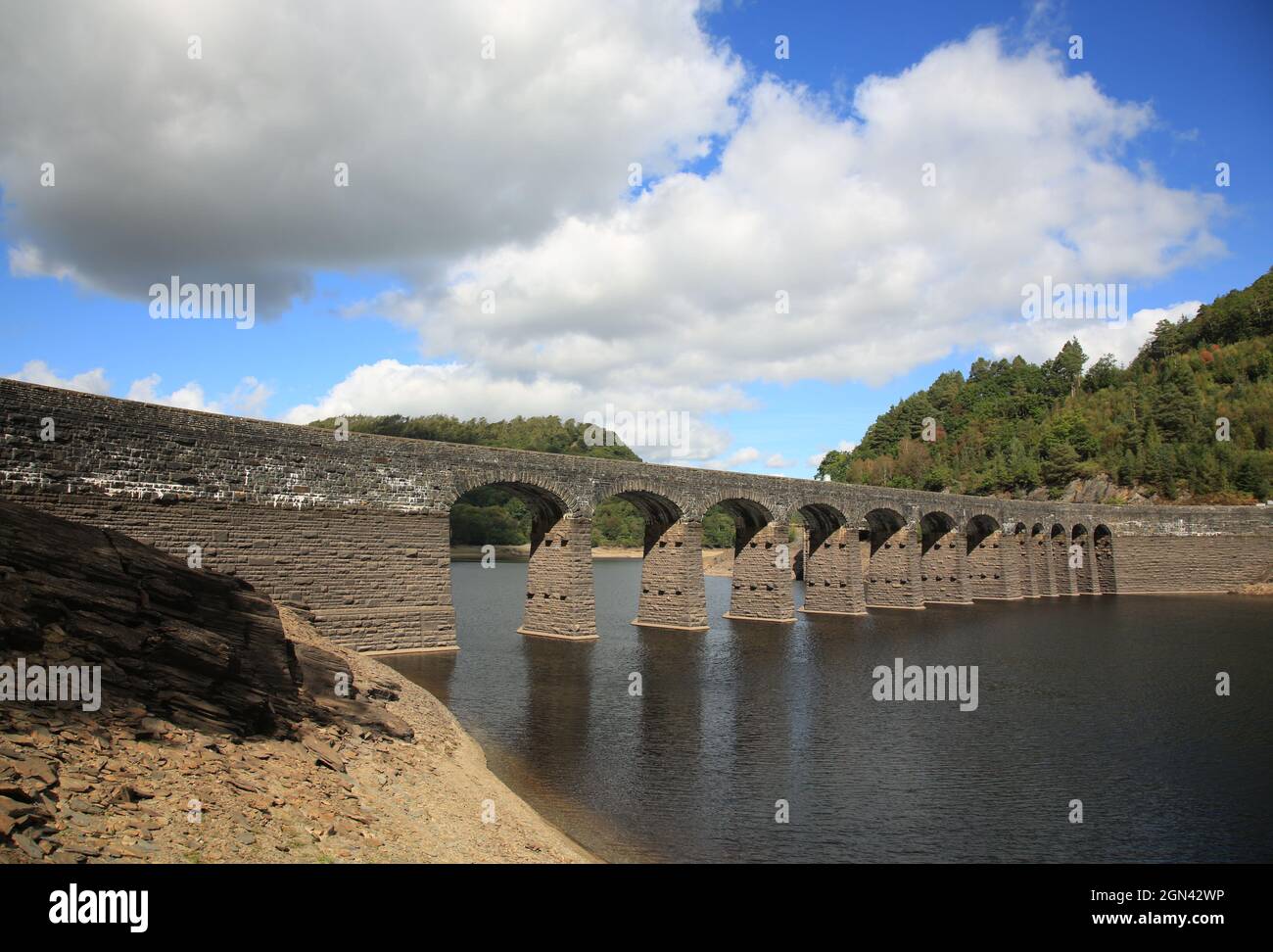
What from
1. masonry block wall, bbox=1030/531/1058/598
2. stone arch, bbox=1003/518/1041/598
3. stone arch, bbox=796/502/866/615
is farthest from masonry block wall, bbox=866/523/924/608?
masonry block wall, bbox=1030/531/1058/598

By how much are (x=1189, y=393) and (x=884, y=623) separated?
72.4 metres

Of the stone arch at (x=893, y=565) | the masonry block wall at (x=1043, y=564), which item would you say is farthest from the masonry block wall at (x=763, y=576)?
the masonry block wall at (x=1043, y=564)

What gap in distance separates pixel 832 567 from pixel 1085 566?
34.3m

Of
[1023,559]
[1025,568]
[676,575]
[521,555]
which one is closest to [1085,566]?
[1025,568]

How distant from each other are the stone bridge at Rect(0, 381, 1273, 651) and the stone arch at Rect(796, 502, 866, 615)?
87 millimetres

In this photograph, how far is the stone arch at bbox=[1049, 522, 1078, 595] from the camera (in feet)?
214

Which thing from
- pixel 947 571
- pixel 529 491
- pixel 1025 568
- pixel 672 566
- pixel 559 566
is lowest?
pixel 1025 568

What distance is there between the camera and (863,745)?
708 inches

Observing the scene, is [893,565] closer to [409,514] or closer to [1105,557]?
[1105,557]

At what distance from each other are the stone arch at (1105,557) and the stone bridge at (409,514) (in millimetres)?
15430

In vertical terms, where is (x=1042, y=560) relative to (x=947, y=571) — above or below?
below

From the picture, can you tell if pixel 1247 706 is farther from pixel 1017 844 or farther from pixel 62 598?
pixel 62 598
